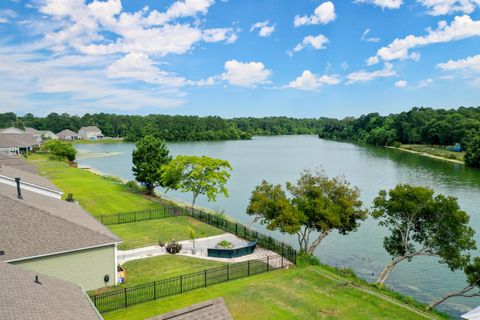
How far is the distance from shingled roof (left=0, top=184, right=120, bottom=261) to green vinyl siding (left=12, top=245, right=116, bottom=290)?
0.36m

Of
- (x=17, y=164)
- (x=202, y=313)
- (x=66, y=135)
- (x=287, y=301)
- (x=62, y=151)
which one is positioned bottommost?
(x=287, y=301)

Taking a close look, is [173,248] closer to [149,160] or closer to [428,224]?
[428,224]

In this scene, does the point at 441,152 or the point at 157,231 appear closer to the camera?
the point at 157,231

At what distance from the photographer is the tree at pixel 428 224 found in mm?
19547

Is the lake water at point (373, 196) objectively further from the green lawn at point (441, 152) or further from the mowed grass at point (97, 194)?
the green lawn at point (441, 152)

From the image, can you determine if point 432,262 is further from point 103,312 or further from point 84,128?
point 84,128

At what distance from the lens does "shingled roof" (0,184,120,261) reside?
17172 millimetres

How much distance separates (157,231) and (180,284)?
11.4 metres

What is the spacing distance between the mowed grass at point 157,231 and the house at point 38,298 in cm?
1329

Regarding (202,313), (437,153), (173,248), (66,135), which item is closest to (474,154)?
(437,153)

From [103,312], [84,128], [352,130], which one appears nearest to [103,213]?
[103,312]

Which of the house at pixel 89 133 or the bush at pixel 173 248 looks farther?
the house at pixel 89 133

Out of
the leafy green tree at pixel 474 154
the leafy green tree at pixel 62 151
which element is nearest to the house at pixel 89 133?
the leafy green tree at pixel 62 151

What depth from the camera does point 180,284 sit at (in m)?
19.3
